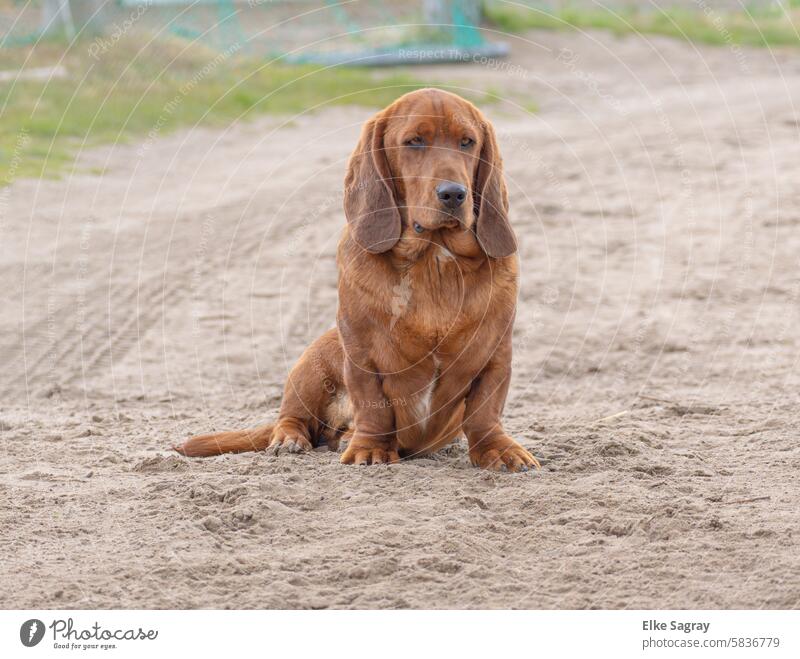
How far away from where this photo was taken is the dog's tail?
257 inches

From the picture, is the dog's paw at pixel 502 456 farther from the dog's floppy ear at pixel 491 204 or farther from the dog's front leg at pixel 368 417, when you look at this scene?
the dog's floppy ear at pixel 491 204

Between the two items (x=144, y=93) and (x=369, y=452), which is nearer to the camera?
(x=369, y=452)

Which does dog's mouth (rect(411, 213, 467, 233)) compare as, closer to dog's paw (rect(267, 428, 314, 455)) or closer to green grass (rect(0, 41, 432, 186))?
dog's paw (rect(267, 428, 314, 455))

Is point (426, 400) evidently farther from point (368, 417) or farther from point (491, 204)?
point (491, 204)

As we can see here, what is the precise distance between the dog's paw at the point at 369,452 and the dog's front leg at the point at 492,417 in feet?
1.32

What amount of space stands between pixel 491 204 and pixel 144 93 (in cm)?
1197

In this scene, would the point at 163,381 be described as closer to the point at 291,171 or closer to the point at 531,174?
the point at 291,171

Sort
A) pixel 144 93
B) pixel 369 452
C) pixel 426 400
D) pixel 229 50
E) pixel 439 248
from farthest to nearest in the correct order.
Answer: pixel 229 50
pixel 144 93
pixel 369 452
pixel 426 400
pixel 439 248

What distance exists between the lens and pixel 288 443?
21.2ft

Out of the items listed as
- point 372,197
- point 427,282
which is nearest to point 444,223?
point 427,282

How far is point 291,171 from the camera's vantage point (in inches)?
553

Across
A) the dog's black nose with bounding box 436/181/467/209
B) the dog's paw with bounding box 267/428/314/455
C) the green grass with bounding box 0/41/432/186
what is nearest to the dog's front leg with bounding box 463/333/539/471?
the dog's black nose with bounding box 436/181/467/209

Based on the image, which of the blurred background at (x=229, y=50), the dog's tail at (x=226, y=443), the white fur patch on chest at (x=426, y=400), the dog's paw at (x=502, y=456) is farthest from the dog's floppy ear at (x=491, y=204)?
the blurred background at (x=229, y=50)

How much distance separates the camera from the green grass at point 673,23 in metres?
23.3
